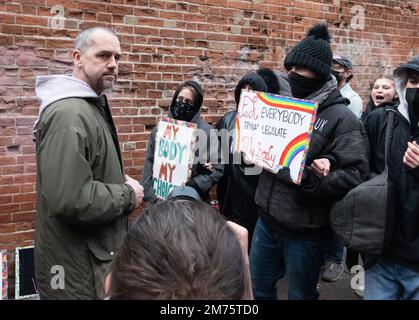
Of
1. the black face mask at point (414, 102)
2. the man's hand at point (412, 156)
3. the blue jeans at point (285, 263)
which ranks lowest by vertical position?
the blue jeans at point (285, 263)

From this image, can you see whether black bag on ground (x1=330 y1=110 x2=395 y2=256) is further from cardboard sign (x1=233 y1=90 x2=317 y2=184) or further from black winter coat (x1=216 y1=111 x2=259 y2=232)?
black winter coat (x1=216 y1=111 x2=259 y2=232)

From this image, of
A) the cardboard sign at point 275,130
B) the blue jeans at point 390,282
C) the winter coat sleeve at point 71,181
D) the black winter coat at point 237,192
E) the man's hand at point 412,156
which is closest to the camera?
the winter coat sleeve at point 71,181

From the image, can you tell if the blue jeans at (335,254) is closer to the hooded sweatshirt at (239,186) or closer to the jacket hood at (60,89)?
the hooded sweatshirt at (239,186)

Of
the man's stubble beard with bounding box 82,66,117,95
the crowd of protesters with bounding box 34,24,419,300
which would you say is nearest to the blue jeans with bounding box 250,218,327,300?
the crowd of protesters with bounding box 34,24,419,300

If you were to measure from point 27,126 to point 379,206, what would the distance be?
2.90 m

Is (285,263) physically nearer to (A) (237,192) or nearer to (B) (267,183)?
(B) (267,183)

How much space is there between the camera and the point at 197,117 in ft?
13.0

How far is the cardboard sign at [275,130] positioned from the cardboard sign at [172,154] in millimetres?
395

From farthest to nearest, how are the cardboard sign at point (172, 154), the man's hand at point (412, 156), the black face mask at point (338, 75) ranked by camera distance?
A: the black face mask at point (338, 75) < the cardboard sign at point (172, 154) < the man's hand at point (412, 156)

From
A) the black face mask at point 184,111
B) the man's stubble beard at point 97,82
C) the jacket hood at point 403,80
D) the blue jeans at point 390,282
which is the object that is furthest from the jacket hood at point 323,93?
the black face mask at point 184,111

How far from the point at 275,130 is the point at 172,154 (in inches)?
38.2

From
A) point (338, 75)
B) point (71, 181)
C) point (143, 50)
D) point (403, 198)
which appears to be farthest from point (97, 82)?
point (338, 75)

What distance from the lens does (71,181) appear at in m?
2.12

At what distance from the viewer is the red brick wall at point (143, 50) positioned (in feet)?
12.6
